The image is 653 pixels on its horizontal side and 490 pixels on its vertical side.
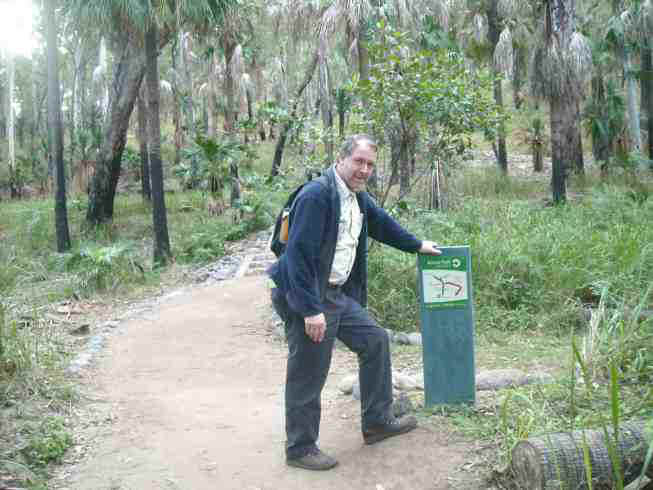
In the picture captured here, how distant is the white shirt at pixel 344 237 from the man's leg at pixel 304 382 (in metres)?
0.31

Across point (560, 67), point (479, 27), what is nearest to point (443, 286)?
point (560, 67)

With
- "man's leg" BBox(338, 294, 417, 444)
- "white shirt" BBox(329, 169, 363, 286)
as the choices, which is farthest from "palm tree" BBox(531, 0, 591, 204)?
"white shirt" BBox(329, 169, 363, 286)

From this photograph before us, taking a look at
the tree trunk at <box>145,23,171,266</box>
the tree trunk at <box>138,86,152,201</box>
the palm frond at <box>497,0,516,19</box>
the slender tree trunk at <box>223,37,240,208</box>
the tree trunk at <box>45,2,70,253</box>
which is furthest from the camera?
the palm frond at <box>497,0,516,19</box>

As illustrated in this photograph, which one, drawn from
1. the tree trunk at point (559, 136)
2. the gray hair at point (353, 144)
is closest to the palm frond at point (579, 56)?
the tree trunk at point (559, 136)

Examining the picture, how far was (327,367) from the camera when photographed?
13.3 ft

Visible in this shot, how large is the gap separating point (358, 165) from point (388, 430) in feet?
5.43

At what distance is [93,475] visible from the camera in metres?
4.27

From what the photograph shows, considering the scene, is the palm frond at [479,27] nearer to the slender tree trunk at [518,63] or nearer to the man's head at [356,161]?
the slender tree trunk at [518,63]

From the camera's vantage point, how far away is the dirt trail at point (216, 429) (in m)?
4.07

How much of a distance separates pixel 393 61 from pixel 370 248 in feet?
7.84

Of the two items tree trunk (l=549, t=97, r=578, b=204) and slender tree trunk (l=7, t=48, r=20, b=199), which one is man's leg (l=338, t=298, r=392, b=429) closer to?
tree trunk (l=549, t=97, r=578, b=204)

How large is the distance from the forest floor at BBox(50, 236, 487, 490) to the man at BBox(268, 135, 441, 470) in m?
0.22

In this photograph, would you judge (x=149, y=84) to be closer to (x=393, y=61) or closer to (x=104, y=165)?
(x=104, y=165)

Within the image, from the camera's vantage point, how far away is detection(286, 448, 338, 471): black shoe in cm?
408
